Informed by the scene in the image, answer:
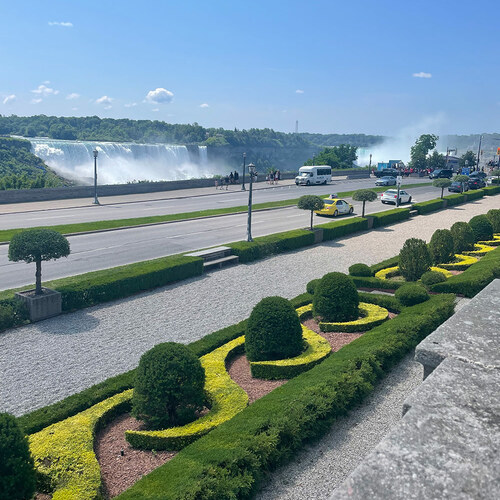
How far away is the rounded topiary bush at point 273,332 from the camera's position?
10.7 meters

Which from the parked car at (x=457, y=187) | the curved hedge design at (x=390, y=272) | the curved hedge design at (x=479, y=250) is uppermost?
the parked car at (x=457, y=187)

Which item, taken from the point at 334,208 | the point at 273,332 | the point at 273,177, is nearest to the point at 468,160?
the point at 273,177

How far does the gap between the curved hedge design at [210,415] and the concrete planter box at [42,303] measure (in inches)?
233

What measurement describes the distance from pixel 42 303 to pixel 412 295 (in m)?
10.4

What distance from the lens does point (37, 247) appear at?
14547 mm

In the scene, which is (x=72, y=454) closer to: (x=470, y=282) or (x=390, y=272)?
(x=470, y=282)

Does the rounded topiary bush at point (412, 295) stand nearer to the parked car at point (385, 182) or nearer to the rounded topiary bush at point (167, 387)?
the rounded topiary bush at point (167, 387)

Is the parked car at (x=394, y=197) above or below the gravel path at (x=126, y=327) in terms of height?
above

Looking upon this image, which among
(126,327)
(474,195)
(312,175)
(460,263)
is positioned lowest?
(126,327)

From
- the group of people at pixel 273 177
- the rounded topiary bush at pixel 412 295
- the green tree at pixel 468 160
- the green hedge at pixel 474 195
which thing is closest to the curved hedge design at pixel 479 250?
the rounded topiary bush at pixel 412 295

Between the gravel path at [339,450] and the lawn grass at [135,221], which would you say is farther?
the lawn grass at [135,221]

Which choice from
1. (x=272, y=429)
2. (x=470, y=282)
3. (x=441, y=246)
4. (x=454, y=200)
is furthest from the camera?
(x=454, y=200)

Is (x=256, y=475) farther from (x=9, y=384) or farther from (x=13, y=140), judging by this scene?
(x=13, y=140)

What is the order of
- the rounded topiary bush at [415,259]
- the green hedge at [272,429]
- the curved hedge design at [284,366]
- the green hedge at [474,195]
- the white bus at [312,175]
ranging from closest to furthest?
the green hedge at [272,429] < the curved hedge design at [284,366] < the rounded topiary bush at [415,259] < the green hedge at [474,195] < the white bus at [312,175]
